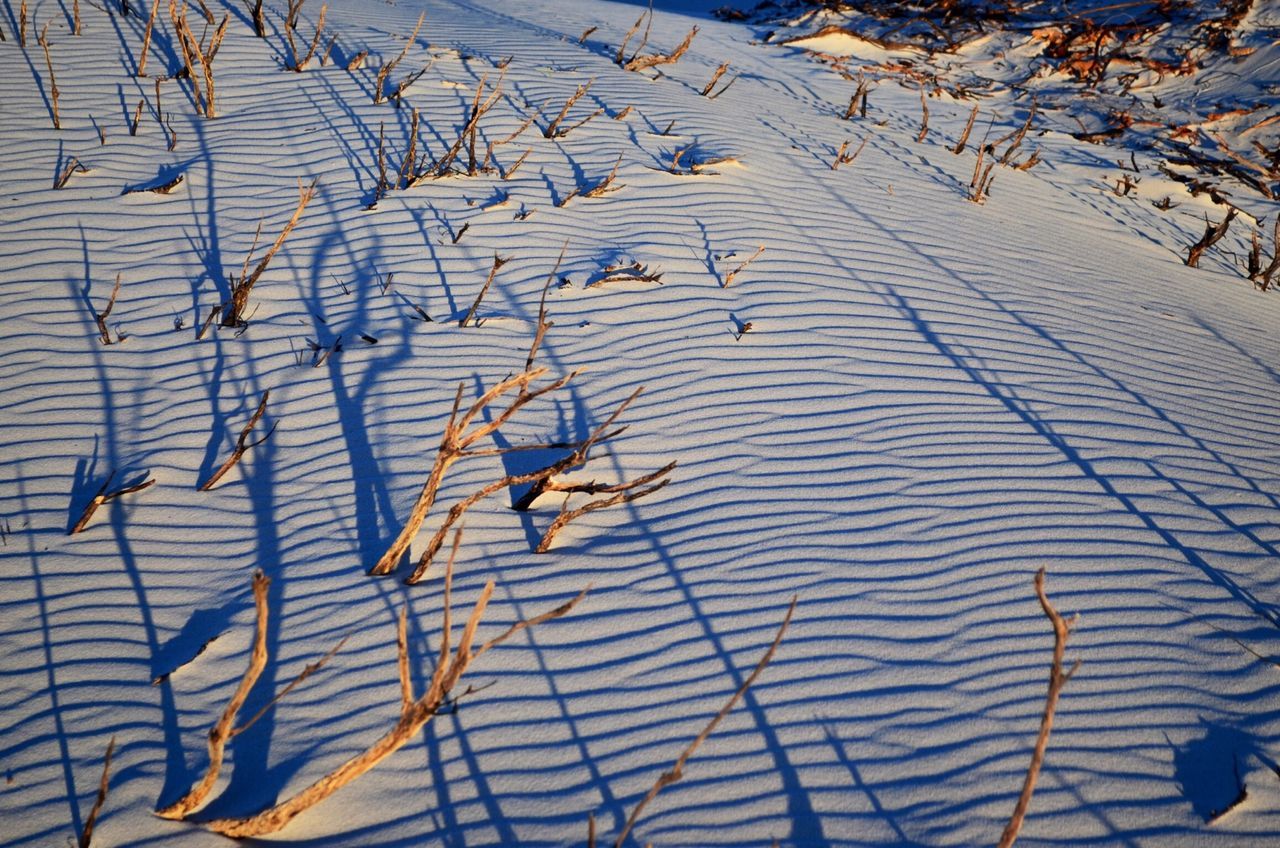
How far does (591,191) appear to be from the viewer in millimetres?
5367

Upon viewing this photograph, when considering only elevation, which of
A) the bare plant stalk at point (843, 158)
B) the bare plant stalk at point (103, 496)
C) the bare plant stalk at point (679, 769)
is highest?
the bare plant stalk at point (843, 158)

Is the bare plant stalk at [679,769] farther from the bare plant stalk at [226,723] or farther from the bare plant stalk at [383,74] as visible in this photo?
the bare plant stalk at [383,74]

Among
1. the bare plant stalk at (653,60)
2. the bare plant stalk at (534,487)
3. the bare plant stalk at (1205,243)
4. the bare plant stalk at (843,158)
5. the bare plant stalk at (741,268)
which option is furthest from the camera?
the bare plant stalk at (653,60)

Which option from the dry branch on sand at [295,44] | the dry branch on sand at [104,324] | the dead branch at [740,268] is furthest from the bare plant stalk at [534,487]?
the dry branch on sand at [295,44]

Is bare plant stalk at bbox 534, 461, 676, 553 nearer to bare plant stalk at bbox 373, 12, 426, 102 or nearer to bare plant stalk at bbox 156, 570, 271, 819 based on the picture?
bare plant stalk at bbox 156, 570, 271, 819

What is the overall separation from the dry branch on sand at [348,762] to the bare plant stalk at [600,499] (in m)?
0.96

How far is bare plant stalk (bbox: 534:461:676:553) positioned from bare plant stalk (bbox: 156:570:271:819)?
3.85 ft

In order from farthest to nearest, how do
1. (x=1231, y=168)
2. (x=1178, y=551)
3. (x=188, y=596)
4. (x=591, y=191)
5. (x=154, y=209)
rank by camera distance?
(x=1231, y=168)
(x=591, y=191)
(x=154, y=209)
(x=1178, y=551)
(x=188, y=596)

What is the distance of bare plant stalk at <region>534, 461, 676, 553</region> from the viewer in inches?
116

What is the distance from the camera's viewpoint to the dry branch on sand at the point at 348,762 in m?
1.82

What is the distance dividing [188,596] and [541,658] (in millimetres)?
1267

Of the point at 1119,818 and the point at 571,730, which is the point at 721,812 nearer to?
the point at 571,730

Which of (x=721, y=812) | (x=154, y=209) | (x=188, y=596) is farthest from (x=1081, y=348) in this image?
(x=154, y=209)

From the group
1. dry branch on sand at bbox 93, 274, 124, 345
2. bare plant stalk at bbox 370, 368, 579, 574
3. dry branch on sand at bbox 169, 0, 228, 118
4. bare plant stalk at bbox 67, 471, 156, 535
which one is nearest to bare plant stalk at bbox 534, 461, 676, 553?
bare plant stalk at bbox 370, 368, 579, 574
